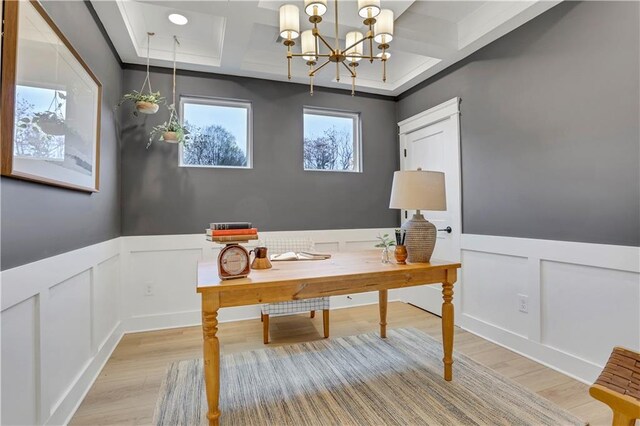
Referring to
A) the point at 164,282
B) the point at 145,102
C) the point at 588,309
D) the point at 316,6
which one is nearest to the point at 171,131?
the point at 145,102

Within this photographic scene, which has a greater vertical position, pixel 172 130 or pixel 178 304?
pixel 172 130

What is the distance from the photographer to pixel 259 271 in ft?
5.89

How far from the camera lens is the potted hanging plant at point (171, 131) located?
283 centimetres

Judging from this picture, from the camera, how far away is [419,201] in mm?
1919

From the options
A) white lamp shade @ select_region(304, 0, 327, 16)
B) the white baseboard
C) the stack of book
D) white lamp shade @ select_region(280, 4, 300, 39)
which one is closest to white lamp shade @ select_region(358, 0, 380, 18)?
white lamp shade @ select_region(304, 0, 327, 16)

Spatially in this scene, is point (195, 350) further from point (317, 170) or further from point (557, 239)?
point (557, 239)

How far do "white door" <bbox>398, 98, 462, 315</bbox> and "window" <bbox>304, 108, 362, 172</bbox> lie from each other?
Answer: 2.02ft

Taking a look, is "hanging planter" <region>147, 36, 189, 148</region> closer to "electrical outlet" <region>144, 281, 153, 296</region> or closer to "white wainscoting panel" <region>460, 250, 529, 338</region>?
"electrical outlet" <region>144, 281, 153, 296</region>

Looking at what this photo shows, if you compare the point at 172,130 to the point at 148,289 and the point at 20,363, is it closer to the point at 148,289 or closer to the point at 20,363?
the point at 148,289

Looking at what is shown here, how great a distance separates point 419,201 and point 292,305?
139cm

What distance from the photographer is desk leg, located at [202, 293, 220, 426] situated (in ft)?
4.89

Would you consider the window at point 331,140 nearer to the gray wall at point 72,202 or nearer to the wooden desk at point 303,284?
the wooden desk at point 303,284

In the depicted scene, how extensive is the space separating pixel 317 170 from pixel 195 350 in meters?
2.17

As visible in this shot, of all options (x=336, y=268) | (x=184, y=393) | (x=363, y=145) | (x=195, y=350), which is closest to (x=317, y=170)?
(x=363, y=145)
